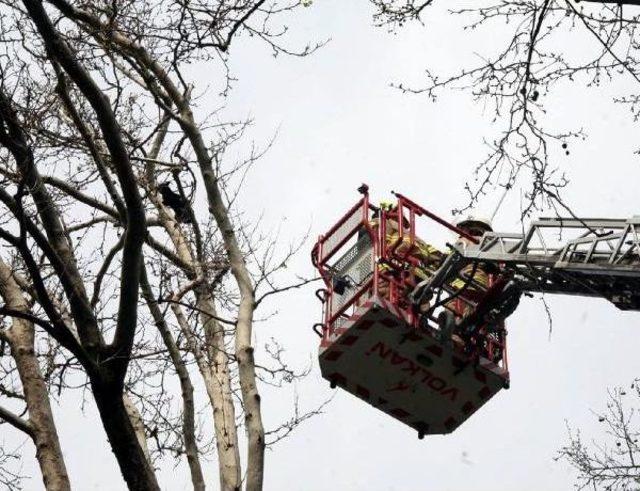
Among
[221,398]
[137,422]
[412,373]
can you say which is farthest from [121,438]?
[412,373]

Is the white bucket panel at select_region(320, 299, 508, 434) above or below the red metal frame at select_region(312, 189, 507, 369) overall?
below

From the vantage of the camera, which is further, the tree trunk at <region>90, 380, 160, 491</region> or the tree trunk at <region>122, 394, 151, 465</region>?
the tree trunk at <region>122, 394, 151, 465</region>

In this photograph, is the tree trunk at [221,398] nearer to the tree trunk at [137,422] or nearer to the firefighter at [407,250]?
the tree trunk at [137,422]

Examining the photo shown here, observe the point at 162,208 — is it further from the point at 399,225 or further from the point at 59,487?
the point at 59,487

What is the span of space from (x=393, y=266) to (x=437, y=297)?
0.47 meters

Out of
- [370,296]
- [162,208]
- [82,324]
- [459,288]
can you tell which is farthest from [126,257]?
[162,208]

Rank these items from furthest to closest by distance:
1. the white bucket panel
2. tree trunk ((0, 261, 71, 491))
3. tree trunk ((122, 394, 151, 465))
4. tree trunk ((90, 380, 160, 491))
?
tree trunk ((122, 394, 151, 465))
the white bucket panel
tree trunk ((0, 261, 71, 491))
tree trunk ((90, 380, 160, 491))

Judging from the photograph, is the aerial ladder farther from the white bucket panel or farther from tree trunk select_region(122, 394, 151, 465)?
tree trunk select_region(122, 394, 151, 465)

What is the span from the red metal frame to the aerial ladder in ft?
0.04

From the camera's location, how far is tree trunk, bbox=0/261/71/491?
8.62 m

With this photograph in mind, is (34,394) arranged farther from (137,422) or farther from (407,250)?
(407,250)

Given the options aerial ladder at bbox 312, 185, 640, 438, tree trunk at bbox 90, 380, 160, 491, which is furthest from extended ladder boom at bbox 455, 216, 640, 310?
tree trunk at bbox 90, 380, 160, 491

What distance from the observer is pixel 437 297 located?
10.2m

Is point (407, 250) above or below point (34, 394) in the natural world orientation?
above
